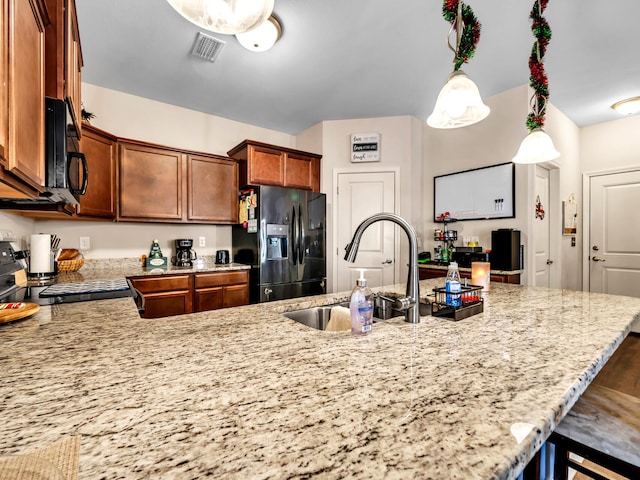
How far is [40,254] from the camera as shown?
2.16 meters

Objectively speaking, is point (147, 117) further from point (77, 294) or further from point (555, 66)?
point (555, 66)

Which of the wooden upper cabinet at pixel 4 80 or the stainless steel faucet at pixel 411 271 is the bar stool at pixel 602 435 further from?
the wooden upper cabinet at pixel 4 80

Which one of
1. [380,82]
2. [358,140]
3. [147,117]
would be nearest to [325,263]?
[358,140]

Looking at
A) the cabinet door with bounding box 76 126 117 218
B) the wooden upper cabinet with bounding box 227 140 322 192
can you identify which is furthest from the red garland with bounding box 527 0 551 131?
the cabinet door with bounding box 76 126 117 218

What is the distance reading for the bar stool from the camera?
2.62ft

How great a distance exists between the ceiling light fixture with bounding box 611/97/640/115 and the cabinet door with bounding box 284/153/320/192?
3404mm

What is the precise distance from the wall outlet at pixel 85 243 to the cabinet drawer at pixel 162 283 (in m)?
0.81

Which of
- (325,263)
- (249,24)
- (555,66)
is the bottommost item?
(325,263)

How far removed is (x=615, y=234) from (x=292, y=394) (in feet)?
16.2

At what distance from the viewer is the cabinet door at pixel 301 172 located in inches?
144

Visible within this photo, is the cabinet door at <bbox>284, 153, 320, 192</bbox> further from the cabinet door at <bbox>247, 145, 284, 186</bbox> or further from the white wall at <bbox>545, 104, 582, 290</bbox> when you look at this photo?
the white wall at <bbox>545, 104, 582, 290</bbox>

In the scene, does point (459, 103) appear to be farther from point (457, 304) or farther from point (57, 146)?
point (57, 146)

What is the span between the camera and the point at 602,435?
87 centimetres

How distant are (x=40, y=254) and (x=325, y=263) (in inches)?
104
